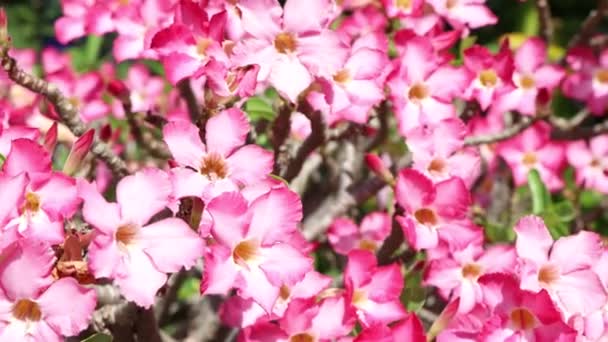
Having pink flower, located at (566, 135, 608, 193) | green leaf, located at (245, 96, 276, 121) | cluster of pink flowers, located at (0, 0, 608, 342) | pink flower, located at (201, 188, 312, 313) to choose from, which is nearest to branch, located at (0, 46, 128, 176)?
cluster of pink flowers, located at (0, 0, 608, 342)

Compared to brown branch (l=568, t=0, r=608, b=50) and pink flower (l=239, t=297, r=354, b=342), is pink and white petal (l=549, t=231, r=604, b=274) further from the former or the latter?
brown branch (l=568, t=0, r=608, b=50)

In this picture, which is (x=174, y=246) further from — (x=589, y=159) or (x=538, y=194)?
(x=589, y=159)

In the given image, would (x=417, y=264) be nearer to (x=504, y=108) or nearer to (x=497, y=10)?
(x=504, y=108)

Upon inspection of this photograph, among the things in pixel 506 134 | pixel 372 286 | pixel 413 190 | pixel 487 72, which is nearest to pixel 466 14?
pixel 487 72

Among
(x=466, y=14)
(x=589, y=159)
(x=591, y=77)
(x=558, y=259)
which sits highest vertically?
(x=466, y=14)

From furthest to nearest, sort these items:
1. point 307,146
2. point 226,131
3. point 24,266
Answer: point 307,146 < point 226,131 < point 24,266

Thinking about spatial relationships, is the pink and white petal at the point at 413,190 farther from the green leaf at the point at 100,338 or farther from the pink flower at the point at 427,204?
the green leaf at the point at 100,338

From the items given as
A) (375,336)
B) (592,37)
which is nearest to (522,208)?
(592,37)
